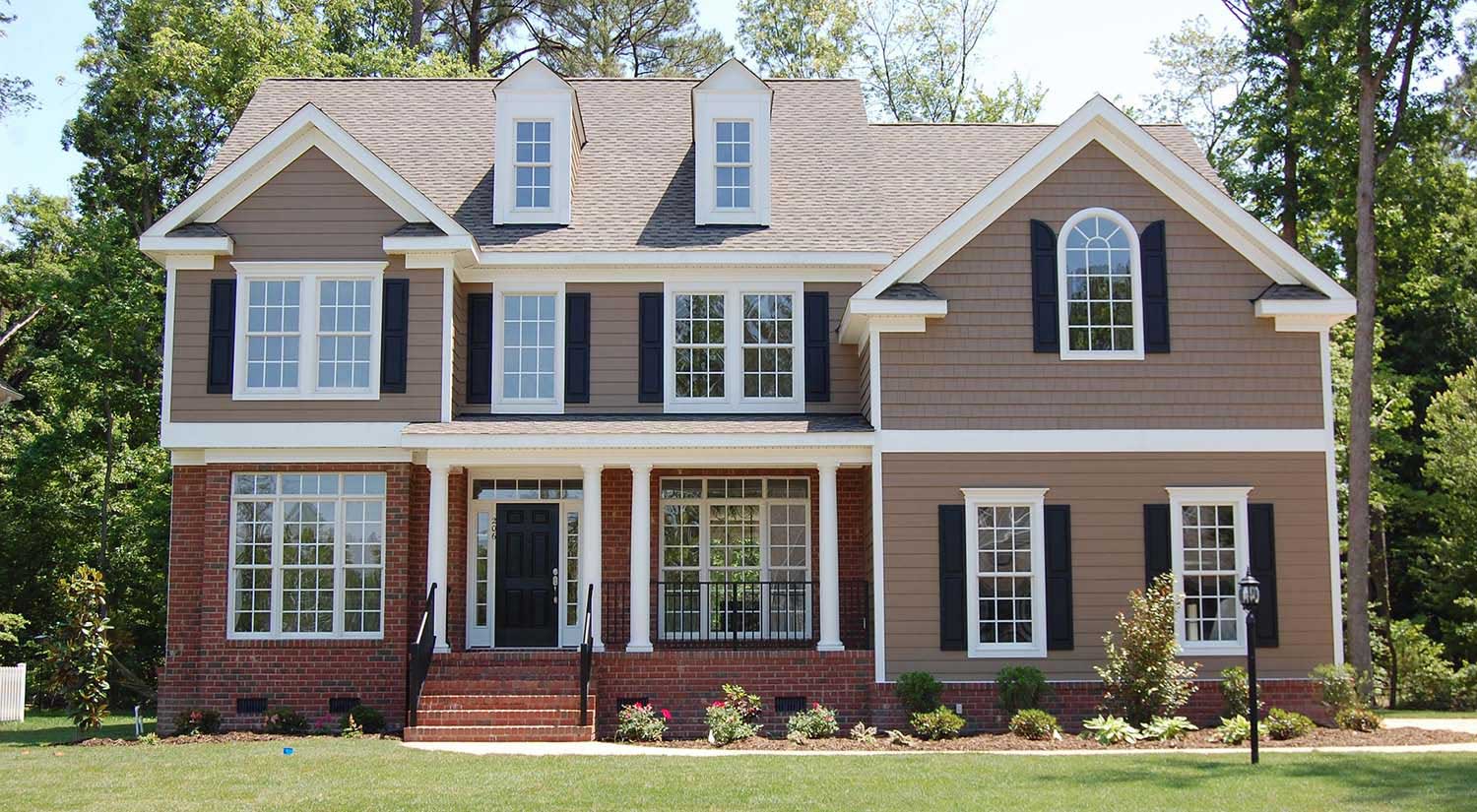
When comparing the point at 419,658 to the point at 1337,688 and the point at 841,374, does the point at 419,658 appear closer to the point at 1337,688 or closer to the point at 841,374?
the point at 841,374

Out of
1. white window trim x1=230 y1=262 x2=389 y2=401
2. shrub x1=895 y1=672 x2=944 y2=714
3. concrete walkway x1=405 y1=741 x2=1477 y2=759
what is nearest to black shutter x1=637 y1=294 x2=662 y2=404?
white window trim x1=230 y1=262 x2=389 y2=401

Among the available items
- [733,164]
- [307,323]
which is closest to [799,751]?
[307,323]

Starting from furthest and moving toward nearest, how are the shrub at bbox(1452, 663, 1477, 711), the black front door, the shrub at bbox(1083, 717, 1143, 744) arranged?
the shrub at bbox(1452, 663, 1477, 711) → the black front door → the shrub at bbox(1083, 717, 1143, 744)

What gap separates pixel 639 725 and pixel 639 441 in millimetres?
3744

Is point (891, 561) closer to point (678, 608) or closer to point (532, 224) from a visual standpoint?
point (678, 608)

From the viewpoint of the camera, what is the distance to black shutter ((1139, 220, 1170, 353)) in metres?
18.2

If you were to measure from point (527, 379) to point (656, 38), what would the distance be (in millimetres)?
21771

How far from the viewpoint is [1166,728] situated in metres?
15.7

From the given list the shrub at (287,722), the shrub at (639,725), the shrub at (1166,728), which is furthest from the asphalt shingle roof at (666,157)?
the shrub at (1166,728)

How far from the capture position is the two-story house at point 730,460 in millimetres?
17688

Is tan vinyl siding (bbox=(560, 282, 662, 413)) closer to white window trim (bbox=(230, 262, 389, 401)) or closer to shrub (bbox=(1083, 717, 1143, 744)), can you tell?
white window trim (bbox=(230, 262, 389, 401))

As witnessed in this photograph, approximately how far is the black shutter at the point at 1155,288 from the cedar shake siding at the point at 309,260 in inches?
376

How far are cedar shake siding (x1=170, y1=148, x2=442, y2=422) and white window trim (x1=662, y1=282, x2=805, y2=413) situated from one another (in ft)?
11.0

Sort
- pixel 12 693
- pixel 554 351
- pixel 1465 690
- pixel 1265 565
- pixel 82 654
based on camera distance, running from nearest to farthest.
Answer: pixel 82 654 → pixel 1265 565 → pixel 554 351 → pixel 12 693 → pixel 1465 690
